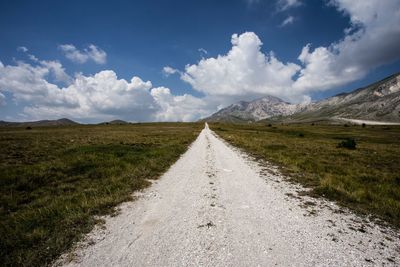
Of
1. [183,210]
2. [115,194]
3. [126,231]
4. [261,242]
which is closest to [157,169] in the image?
[115,194]

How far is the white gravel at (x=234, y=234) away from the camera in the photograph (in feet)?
15.4

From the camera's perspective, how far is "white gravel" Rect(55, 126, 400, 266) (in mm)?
4707

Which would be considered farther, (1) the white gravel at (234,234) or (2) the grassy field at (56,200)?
(2) the grassy field at (56,200)

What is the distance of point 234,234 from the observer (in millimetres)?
5781

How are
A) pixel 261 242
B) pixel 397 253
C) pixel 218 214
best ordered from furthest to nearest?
pixel 218 214
pixel 261 242
pixel 397 253

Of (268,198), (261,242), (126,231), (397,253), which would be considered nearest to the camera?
(397,253)

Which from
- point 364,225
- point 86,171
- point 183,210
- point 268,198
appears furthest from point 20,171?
point 364,225

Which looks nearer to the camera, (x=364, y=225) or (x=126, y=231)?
(x=126, y=231)

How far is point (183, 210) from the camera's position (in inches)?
293

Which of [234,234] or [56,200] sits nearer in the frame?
[234,234]

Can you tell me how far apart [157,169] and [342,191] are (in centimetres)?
1090

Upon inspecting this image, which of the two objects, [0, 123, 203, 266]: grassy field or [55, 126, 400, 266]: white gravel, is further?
Result: [0, 123, 203, 266]: grassy field

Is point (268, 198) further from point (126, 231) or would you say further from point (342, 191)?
point (126, 231)

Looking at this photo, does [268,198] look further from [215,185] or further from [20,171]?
[20,171]
